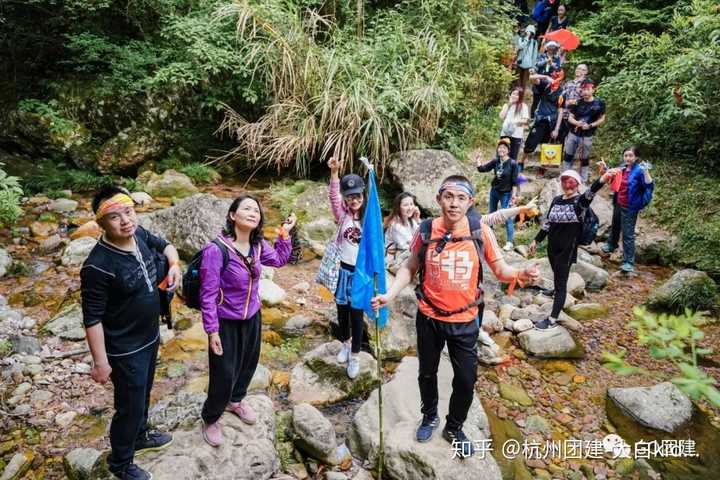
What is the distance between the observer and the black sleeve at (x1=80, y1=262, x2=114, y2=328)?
7.88ft

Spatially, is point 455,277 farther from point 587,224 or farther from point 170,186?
point 170,186

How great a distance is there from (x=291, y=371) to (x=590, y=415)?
115 inches

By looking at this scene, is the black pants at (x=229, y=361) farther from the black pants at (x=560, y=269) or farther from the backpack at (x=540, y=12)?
the backpack at (x=540, y=12)

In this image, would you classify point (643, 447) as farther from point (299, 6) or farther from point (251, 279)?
point (299, 6)

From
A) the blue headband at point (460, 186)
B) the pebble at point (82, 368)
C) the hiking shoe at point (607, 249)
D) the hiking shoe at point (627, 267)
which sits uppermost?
the blue headband at point (460, 186)

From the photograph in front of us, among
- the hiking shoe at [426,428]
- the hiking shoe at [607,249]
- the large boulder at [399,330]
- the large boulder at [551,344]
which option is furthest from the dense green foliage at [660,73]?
the hiking shoe at [426,428]

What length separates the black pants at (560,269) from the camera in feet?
16.2

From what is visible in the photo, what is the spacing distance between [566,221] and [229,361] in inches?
149

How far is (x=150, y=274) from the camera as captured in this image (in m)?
2.74

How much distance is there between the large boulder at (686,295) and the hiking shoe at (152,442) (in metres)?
5.96

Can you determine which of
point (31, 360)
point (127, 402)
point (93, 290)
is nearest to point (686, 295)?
point (127, 402)

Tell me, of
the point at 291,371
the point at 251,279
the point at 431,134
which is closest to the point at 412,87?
the point at 431,134

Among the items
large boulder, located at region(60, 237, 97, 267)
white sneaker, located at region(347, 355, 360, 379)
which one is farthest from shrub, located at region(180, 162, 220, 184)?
white sneaker, located at region(347, 355, 360, 379)

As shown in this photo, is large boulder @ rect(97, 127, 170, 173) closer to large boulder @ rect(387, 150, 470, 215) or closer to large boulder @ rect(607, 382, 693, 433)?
large boulder @ rect(387, 150, 470, 215)
